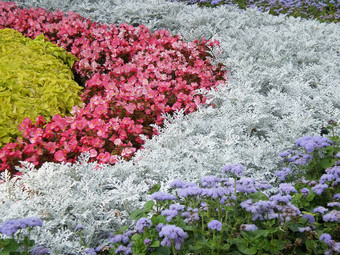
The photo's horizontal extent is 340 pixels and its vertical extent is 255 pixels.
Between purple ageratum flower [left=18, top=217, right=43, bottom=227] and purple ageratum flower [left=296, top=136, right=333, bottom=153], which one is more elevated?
purple ageratum flower [left=296, top=136, right=333, bottom=153]

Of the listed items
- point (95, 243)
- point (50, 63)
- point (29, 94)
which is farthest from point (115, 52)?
point (95, 243)

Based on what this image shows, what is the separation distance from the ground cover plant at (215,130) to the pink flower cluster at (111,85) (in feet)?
0.74

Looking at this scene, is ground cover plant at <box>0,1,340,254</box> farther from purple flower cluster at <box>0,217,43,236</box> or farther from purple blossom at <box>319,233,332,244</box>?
purple blossom at <box>319,233,332,244</box>

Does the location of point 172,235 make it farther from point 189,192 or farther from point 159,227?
point 189,192

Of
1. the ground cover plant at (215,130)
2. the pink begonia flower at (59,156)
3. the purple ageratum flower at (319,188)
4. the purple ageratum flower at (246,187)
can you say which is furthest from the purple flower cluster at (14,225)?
the purple ageratum flower at (319,188)

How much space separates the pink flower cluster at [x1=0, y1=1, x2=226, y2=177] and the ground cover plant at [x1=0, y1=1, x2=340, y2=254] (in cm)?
23

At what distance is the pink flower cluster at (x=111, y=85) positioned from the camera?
2.98m

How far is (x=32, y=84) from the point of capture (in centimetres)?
358

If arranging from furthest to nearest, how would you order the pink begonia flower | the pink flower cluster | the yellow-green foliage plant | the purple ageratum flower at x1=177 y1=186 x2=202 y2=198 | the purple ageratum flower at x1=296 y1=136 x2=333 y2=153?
the yellow-green foliage plant → the pink flower cluster → the pink begonia flower → the purple ageratum flower at x1=296 y1=136 x2=333 y2=153 → the purple ageratum flower at x1=177 y1=186 x2=202 y2=198

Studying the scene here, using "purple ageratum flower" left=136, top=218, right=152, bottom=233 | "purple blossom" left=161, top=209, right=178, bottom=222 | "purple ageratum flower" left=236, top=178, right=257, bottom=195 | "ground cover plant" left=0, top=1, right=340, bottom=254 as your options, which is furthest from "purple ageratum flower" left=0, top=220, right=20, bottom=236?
"purple ageratum flower" left=236, top=178, right=257, bottom=195

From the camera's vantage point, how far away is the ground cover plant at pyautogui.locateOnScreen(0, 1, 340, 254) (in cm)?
224

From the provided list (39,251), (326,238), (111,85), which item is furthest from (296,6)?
(39,251)

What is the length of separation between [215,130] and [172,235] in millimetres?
1612

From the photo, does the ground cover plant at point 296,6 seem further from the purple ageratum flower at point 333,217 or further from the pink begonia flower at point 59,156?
the purple ageratum flower at point 333,217
